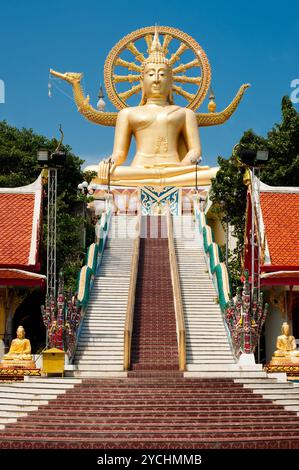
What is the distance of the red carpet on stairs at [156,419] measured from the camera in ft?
41.1

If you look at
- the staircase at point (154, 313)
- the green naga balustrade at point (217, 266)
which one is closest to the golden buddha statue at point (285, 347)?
the green naga balustrade at point (217, 266)

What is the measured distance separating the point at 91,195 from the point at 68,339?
13573mm

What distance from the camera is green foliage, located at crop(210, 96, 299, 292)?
26438 mm

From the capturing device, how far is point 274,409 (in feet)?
47.2

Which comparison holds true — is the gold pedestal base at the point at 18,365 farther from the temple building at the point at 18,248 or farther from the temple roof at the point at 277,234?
the temple roof at the point at 277,234

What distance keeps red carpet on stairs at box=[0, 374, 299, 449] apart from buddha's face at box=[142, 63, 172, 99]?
21.0 metres

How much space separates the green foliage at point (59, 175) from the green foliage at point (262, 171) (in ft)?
15.8

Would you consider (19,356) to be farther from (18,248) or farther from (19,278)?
(18,248)

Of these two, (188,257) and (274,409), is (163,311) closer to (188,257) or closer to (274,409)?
(188,257)

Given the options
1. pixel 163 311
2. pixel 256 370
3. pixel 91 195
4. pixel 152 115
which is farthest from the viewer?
pixel 152 115

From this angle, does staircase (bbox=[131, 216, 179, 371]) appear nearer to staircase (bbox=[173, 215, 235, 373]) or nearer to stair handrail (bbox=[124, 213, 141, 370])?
stair handrail (bbox=[124, 213, 141, 370])

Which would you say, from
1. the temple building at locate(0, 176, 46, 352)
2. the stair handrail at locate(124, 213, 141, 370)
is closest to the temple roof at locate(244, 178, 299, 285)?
the stair handrail at locate(124, 213, 141, 370)

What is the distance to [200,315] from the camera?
→ 66.1 feet
